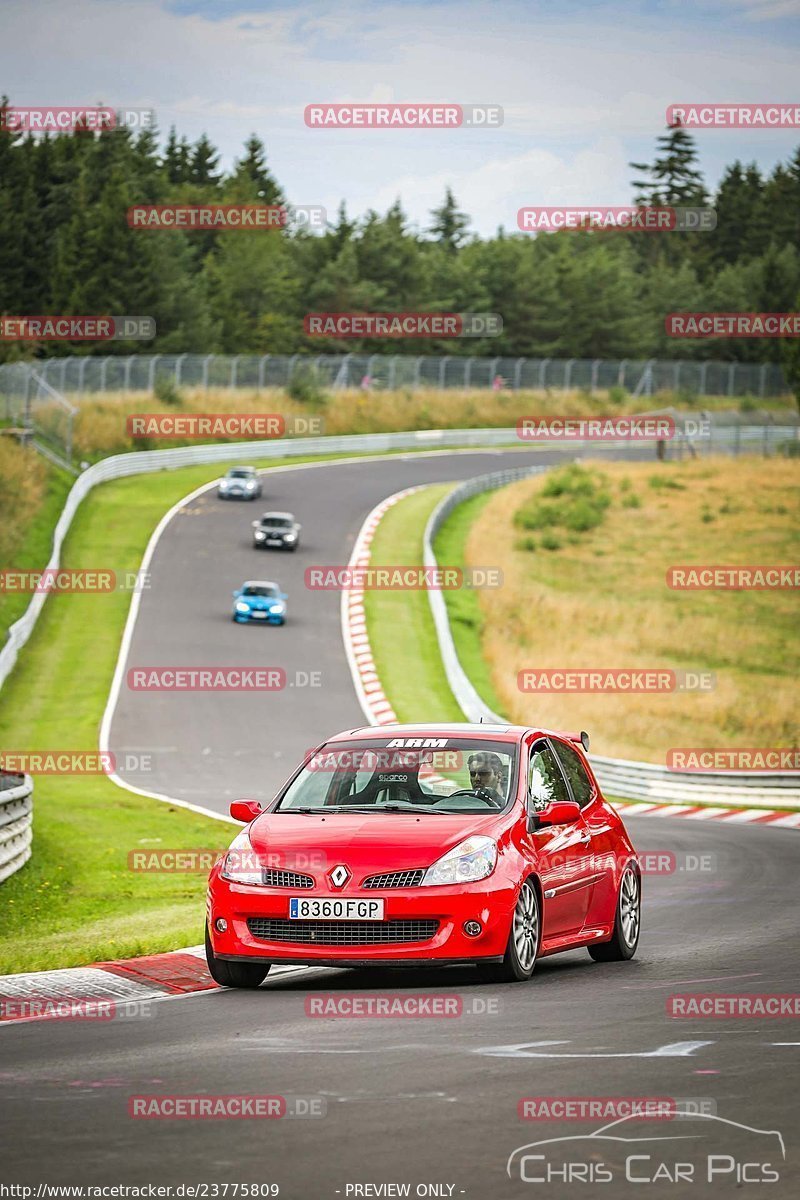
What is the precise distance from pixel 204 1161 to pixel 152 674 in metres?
33.0

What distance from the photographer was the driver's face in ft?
36.6

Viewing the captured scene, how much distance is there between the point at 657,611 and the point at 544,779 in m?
40.0

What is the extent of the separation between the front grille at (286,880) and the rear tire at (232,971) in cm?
48

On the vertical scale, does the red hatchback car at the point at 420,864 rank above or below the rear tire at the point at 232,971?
above

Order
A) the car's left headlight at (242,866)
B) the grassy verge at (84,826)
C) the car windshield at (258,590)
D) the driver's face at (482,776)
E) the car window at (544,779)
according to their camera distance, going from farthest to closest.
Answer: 1. the car windshield at (258,590)
2. the grassy verge at (84,826)
3. the car window at (544,779)
4. the driver's face at (482,776)
5. the car's left headlight at (242,866)

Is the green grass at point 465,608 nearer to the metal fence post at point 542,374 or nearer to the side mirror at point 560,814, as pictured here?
the side mirror at point 560,814

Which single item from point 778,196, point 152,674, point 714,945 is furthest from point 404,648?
point 778,196

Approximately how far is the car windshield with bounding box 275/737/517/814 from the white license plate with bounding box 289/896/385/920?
947 mm

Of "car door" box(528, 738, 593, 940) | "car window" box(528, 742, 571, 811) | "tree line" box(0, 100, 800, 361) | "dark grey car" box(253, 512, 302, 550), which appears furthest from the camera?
"tree line" box(0, 100, 800, 361)

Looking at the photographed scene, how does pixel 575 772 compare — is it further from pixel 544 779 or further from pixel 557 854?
pixel 557 854

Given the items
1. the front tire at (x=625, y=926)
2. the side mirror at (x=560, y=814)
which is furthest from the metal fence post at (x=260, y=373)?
the side mirror at (x=560, y=814)

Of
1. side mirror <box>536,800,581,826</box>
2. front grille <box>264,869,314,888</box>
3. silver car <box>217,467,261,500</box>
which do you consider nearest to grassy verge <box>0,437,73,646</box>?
silver car <box>217,467,261,500</box>

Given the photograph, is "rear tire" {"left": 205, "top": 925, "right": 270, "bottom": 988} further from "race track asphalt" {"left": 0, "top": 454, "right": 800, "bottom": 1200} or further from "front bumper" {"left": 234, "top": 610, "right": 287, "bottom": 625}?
"front bumper" {"left": 234, "top": 610, "right": 287, "bottom": 625}

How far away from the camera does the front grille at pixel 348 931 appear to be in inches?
394
